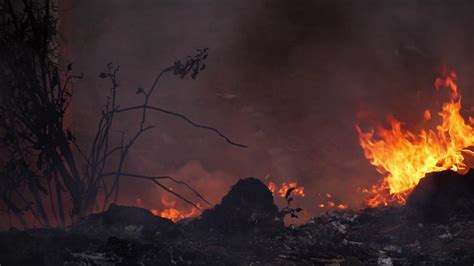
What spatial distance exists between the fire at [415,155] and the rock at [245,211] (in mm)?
1586

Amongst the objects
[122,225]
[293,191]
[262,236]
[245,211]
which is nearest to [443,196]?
[262,236]

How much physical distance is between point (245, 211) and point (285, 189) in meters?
2.59

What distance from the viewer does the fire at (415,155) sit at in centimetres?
750

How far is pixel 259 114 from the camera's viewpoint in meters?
9.86

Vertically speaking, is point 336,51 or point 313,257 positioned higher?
point 336,51

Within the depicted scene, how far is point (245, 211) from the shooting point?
21.9 feet

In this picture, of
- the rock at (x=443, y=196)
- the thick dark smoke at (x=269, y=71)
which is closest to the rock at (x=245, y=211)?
the rock at (x=443, y=196)

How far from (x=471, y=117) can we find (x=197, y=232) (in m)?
4.84

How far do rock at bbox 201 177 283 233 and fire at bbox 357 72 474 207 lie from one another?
5.20ft

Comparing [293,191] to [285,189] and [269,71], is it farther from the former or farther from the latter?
[269,71]

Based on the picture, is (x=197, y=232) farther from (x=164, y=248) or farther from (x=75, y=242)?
(x=75, y=242)

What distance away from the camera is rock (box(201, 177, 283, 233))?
6.59 metres

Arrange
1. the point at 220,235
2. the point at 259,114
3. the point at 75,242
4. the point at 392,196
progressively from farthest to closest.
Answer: the point at 259,114 → the point at 392,196 → the point at 220,235 → the point at 75,242

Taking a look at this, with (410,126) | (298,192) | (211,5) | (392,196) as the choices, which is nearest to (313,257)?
(392,196)
